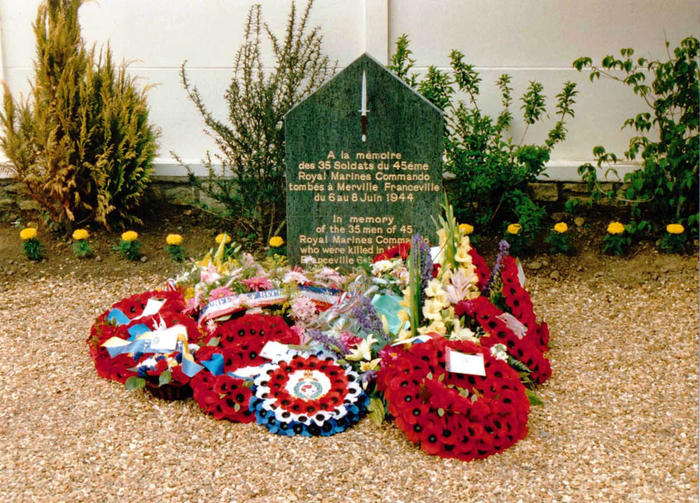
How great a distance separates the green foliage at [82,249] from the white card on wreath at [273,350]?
2.31 meters

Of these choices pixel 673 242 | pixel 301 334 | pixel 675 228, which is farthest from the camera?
pixel 673 242

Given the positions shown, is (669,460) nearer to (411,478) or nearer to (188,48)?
(411,478)

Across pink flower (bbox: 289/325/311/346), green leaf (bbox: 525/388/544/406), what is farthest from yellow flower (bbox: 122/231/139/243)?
green leaf (bbox: 525/388/544/406)

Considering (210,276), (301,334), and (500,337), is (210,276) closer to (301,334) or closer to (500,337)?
(301,334)

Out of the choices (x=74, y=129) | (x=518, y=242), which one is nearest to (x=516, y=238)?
(x=518, y=242)

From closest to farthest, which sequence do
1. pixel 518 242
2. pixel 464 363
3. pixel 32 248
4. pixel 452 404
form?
pixel 452 404, pixel 464 363, pixel 518 242, pixel 32 248

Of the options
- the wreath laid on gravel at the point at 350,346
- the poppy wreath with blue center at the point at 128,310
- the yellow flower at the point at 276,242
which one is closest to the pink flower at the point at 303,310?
the wreath laid on gravel at the point at 350,346

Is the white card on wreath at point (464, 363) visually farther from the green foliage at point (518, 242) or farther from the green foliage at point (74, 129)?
the green foliage at point (74, 129)

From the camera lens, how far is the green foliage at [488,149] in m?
5.04

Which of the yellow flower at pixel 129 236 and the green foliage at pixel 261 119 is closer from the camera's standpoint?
the yellow flower at pixel 129 236

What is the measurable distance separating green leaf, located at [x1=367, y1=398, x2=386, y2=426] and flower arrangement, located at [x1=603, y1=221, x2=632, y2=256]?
2.59 m

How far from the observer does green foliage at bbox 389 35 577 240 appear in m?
5.04

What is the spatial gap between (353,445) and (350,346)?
57 centimetres

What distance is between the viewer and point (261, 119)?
5336mm
